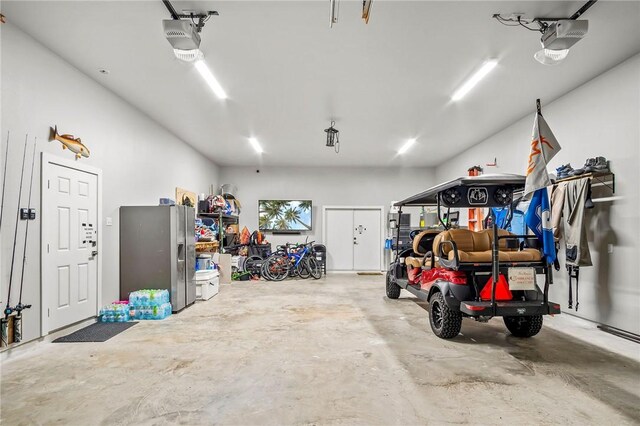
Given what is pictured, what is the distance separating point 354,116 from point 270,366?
14.3 ft

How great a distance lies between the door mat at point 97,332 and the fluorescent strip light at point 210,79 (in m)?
3.42

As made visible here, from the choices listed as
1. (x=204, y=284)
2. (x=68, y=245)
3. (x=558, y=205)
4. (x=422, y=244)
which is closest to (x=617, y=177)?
(x=558, y=205)

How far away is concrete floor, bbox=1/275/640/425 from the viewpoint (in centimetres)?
215

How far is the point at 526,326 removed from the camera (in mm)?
3668

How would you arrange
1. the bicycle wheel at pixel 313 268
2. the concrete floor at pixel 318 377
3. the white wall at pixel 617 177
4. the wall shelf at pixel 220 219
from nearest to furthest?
the concrete floor at pixel 318 377 → the white wall at pixel 617 177 → the wall shelf at pixel 220 219 → the bicycle wheel at pixel 313 268

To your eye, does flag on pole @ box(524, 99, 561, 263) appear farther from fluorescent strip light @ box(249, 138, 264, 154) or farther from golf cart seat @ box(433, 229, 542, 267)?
fluorescent strip light @ box(249, 138, 264, 154)

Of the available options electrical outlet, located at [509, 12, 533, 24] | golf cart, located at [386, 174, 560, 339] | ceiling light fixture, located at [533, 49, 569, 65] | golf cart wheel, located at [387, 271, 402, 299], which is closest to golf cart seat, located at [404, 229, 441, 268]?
golf cart, located at [386, 174, 560, 339]

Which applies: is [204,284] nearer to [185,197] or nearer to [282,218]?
[185,197]

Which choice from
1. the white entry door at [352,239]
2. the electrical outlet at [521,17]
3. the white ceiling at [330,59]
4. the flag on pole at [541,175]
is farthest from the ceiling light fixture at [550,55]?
the white entry door at [352,239]

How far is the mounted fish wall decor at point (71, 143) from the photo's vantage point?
12.1 ft

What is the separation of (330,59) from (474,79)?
6.65 feet

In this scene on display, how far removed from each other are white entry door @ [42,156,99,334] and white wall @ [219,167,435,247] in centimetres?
586

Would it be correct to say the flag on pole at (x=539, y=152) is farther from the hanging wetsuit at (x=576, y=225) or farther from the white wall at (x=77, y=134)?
the white wall at (x=77, y=134)

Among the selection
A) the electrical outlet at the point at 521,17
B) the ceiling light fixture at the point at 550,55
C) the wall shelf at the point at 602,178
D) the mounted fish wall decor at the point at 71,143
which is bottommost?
the wall shelf at the point at 602,178
